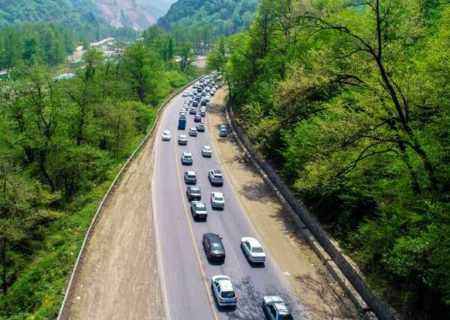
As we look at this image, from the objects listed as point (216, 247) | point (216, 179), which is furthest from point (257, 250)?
point (216, 179)

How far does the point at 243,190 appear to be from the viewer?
4866 centimetres

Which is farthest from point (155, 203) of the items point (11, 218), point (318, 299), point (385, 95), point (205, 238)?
point (385, 95)

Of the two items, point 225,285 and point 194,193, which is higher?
point 225,285

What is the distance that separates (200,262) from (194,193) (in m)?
12.5

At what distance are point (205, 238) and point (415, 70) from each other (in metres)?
19.7

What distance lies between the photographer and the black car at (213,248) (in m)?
32.3

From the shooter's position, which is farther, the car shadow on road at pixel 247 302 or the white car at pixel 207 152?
the white car at pixel 207 152

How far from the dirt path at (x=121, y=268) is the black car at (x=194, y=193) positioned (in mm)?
4210

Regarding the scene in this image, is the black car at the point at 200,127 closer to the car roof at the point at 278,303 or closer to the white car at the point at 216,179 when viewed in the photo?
the white car at the point at 216,179

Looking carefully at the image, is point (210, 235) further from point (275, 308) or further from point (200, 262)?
point (275, 308)

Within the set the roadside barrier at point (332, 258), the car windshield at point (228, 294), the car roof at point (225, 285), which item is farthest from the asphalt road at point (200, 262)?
the roadside barrier at point (332, 258)

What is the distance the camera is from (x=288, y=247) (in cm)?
3625

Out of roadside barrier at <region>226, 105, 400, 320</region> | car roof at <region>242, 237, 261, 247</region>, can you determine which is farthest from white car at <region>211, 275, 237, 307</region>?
roadside barrier at <region>226, 105, 400, 320</region>

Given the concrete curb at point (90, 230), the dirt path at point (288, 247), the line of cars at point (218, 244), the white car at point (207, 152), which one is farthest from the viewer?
the white car at point (207, 152)
